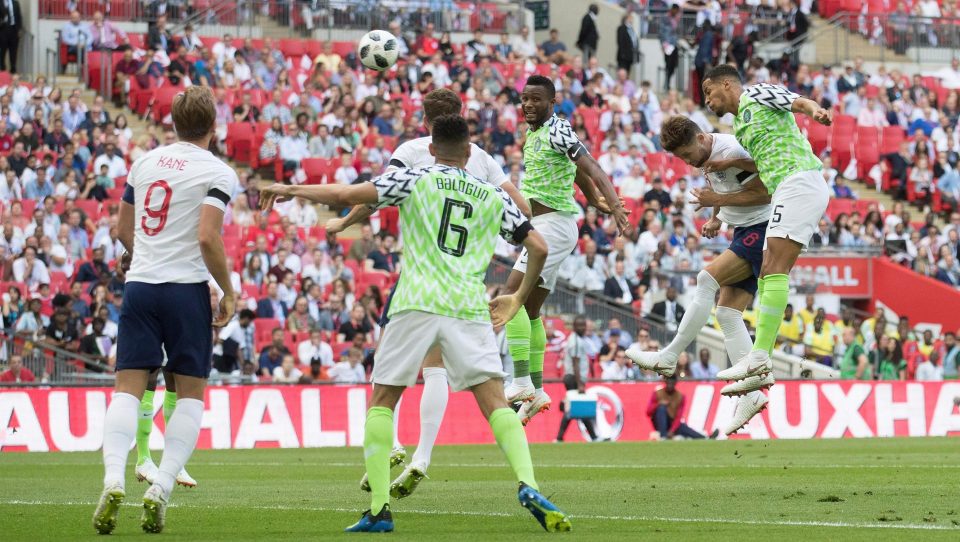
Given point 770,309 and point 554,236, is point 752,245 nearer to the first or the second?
point 770,309

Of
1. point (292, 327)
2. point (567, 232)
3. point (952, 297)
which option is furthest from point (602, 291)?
point (567, 232)

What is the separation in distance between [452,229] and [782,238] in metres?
4.21

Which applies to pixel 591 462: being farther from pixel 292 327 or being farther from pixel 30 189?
pixel 30 189

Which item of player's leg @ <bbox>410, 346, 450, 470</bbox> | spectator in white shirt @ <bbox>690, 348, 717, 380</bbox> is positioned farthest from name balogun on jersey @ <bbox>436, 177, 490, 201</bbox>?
spectator in white shirt @ <bbox>690, 348, 717, 380</bbox>

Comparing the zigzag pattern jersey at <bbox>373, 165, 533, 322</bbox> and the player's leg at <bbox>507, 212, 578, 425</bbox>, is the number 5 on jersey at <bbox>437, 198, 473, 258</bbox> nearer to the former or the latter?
the zigzag pattern jersey at <bbox>373, 165, 533, 322</bbox>

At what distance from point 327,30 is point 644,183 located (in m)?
8.63

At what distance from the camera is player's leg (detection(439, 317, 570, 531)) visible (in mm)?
9305

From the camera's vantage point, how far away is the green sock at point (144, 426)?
12.6 m

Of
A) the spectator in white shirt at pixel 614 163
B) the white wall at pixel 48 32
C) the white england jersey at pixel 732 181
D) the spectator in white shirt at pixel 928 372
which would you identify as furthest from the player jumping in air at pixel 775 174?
the white wall at pixel 48 32

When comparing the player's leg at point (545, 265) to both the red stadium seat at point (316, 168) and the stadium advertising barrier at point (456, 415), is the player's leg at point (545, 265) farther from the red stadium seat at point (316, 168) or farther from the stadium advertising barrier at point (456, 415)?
the red stadium seat at point (316, 168)

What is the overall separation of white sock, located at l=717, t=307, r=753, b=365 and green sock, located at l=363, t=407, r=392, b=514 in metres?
4.85

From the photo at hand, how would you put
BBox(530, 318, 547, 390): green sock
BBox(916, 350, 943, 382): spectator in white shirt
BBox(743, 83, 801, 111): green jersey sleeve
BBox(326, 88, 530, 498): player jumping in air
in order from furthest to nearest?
BBox(916, 350, 943, 382): spectator in white shirt < BBox(530, 318, 547, 390): green sock < BBox(743, 83, 801, 111): green jersey sleeve < BBox(326, 88, 530, 498): player jumping in air

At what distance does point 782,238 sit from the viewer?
12836 millimetres

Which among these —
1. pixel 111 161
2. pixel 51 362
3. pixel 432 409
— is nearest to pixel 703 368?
pixel 51 362
